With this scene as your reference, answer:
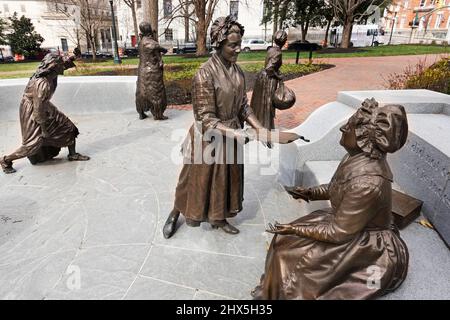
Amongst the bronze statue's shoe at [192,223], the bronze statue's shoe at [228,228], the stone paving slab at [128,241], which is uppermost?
the bronze statue's shoe at [192,223]

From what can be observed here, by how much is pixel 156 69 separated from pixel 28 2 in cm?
4383

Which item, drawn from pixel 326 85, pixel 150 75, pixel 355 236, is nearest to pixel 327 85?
pixel 326 85

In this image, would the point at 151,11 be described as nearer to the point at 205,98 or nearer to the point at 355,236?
the point at 205,98

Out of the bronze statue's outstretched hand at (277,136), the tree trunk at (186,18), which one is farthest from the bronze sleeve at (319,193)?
the tree trunk at (186,18)

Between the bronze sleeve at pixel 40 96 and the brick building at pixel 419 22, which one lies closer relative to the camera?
the bronze sleeve at pixel 40 96

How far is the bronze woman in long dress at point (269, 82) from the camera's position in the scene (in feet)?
15.5

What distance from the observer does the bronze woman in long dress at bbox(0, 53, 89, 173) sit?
4.67 metres

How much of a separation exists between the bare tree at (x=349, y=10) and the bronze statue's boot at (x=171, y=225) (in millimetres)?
26833

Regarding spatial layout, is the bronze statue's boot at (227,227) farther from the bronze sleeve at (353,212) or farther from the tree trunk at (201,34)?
the tree trunk at (201,34)

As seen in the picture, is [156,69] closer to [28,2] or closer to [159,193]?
[159,193]

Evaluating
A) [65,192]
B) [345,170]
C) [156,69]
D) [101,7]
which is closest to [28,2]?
[101,7]

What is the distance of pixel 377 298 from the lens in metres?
2.05

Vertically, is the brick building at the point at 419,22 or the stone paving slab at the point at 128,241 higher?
the brick building at the point at 419,22
